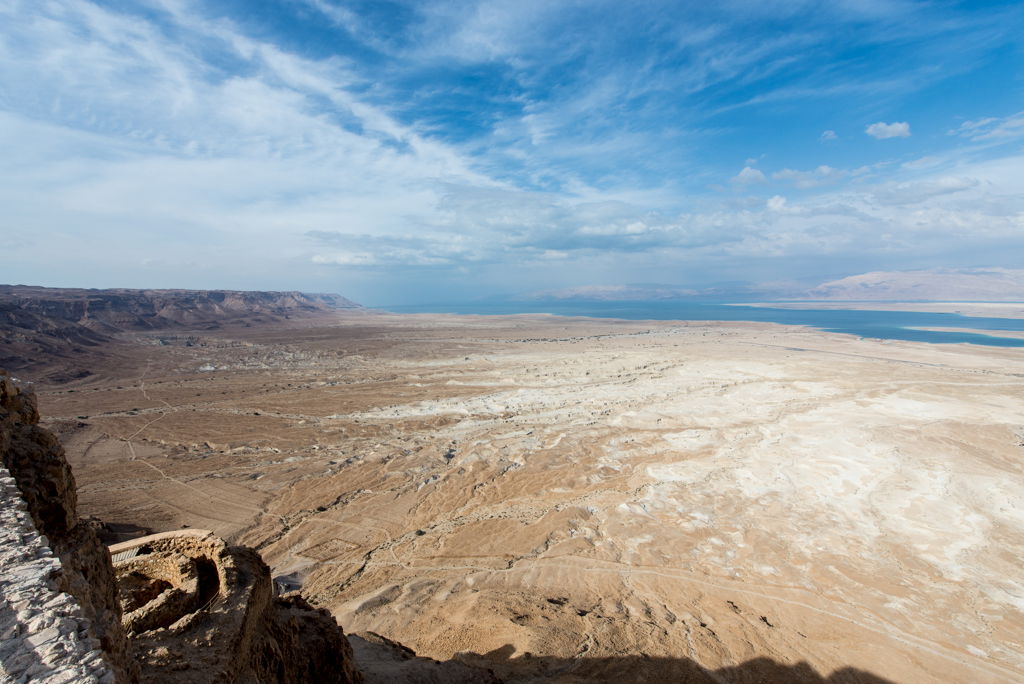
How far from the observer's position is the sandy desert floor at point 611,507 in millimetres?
8016

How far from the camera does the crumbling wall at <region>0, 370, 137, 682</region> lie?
327 cm

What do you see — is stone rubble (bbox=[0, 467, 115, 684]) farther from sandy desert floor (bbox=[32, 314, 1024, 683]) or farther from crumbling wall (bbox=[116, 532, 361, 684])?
sandy desert floor (bbox=[32, 314, 1024, 683])

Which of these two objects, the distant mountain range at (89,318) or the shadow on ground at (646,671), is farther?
the distant mountain range at (89,318)

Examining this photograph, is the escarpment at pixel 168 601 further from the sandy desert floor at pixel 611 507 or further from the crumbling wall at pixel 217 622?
the sandy desert floor at pixel 611 507

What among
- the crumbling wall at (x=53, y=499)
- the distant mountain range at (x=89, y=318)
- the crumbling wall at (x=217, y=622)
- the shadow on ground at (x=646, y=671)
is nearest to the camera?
the crumbling wall at (x=53, y=499)

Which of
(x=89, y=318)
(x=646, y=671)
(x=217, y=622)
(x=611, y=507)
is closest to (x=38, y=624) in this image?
(x=217, y=622)

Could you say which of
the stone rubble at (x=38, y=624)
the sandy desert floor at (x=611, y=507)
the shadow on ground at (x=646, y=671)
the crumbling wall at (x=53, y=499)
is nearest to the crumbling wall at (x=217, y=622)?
the crumbling wall at (x=53, y=499)

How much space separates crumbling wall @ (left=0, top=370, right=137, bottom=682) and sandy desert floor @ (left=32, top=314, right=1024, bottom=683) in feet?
18.6

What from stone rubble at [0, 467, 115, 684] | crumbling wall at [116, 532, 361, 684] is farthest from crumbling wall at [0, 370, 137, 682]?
crumbling wall at [116, 532, 361, 684]

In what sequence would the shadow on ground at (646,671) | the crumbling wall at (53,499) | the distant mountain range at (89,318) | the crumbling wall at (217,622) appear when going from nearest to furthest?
the crumbling wall at (53,499)
the crumbling wall at (217,622)
the shadow on ground at (646,671)
the distant mountain range at (89,318)

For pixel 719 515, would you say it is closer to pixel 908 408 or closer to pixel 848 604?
pixel 848 604

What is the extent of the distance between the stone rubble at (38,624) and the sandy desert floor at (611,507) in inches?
243

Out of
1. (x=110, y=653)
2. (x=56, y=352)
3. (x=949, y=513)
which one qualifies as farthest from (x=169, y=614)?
(x=56, y=352)

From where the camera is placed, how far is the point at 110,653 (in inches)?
98.0
